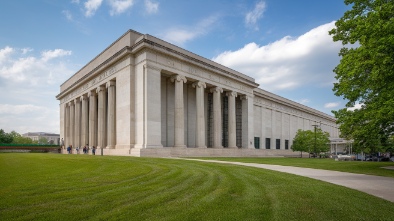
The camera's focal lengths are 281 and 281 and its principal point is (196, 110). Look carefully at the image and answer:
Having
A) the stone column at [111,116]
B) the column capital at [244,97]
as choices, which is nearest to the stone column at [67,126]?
the stone column at [111,116]

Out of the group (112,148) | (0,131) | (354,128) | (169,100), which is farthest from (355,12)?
(0,131)

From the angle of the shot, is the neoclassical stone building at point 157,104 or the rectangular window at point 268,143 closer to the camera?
the neoclassical stone building at point 157,104

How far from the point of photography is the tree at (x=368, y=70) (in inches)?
675

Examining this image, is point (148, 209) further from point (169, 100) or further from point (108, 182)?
point (169, 100)

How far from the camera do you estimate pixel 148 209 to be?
7668 millimetres

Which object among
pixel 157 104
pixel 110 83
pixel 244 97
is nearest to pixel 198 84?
pixel 157 104

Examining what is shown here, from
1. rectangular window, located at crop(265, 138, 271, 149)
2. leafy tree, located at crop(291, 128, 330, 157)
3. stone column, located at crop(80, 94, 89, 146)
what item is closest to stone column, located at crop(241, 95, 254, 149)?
rectangular window, located at crop(265, 138, 271, 149)

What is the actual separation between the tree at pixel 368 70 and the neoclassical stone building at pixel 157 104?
74.4 feet

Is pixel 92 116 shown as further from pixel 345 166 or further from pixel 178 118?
pixel 345 166

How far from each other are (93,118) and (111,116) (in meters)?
10.2

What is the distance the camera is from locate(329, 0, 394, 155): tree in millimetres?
17141

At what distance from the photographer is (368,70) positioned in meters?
20.5

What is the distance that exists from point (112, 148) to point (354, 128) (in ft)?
105

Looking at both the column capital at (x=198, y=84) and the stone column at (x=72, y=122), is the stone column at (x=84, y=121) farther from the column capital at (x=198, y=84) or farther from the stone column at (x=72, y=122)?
the column capital at (x=198, y=84)
